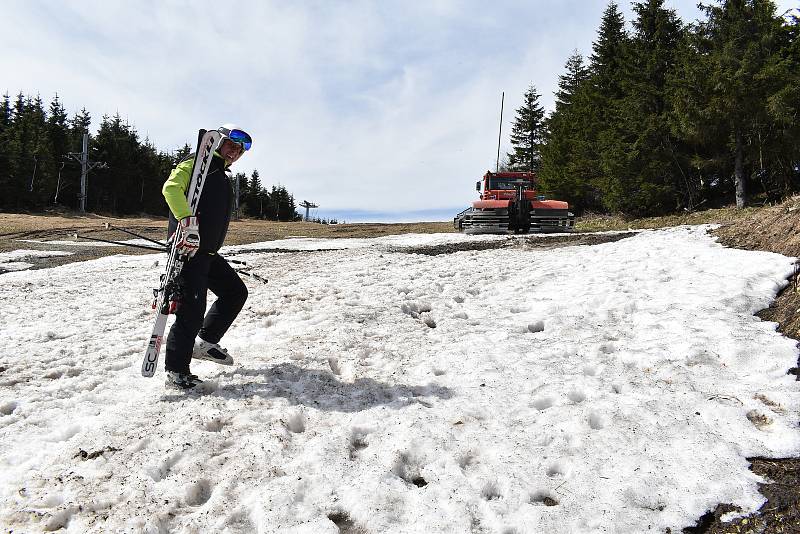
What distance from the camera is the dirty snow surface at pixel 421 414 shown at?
285 cm

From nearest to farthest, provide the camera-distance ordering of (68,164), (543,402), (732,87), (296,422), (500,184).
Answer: (296,422)
(543,402)
(732,87)
(500,184)
(68,164)

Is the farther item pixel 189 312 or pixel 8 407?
pixel 189 312

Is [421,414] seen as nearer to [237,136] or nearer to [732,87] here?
[237,136]

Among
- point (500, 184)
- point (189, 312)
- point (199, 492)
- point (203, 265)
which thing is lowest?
point (199, 492)

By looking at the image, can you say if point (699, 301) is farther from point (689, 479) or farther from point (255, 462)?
point (255, 462)

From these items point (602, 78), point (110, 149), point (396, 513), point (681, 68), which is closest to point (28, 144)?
point (110, 149)

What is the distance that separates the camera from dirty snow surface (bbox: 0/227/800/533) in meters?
2.85

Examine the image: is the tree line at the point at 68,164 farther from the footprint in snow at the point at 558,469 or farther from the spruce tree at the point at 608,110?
the footprint in snow at the point at 558,469

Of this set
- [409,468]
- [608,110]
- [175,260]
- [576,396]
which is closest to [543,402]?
[576,396]

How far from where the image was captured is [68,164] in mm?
54938

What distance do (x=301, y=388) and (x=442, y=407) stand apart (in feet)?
4.48

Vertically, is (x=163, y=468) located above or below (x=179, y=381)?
below

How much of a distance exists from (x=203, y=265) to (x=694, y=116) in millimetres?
23857

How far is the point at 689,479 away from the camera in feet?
9.84
